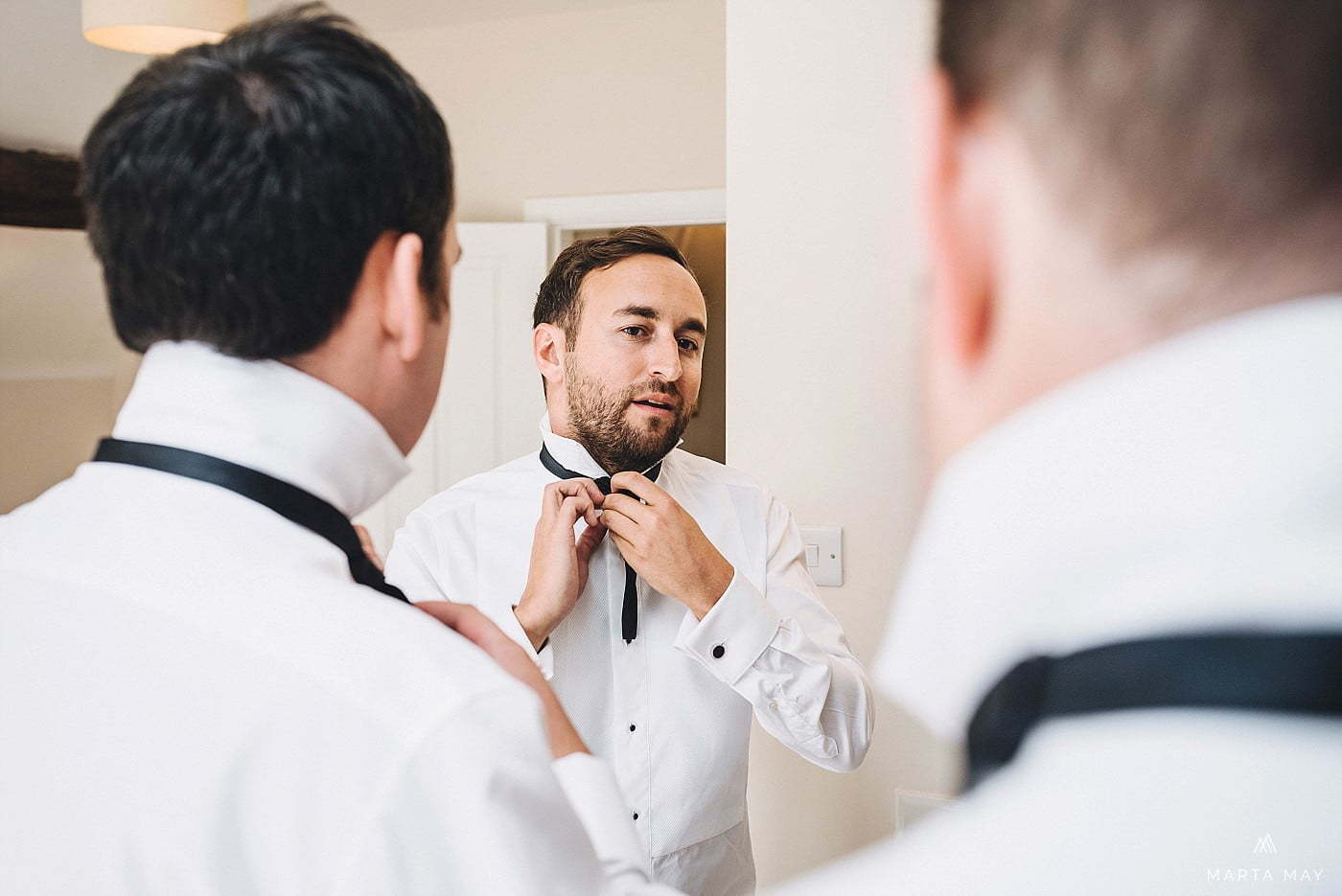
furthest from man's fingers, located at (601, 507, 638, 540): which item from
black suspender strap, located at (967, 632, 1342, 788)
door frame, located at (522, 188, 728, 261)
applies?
door frame, located at (522, 188, 728, 261)

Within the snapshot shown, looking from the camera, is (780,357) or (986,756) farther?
(780,357)

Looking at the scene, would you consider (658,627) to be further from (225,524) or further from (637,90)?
(637,90)

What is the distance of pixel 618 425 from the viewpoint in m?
1.18

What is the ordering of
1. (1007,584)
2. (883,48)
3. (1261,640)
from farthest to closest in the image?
(883,48)
(1007,584)
(1261,640)

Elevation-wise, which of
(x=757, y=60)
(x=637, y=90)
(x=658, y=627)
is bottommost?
(x=658, y=627)

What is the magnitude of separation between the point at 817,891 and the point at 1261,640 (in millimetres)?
288

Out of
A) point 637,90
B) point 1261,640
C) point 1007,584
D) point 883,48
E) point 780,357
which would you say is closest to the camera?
point 1261,640

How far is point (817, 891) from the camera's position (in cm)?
54

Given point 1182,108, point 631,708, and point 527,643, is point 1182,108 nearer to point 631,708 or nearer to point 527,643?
point 527,643

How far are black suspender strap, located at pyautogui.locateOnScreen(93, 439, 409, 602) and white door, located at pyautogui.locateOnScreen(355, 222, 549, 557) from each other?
97.1 inches

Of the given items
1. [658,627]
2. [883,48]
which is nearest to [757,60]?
[883,48]

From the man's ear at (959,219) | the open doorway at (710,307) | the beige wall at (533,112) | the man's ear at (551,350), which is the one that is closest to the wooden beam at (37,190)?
the beige wall at (533,112)

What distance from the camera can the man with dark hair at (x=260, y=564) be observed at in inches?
16.3

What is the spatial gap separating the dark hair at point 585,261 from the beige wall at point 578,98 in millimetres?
1709
